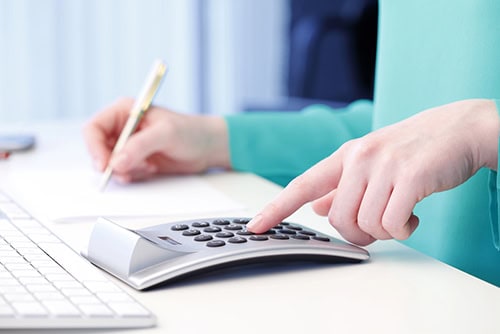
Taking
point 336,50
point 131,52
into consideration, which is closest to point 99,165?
point 336,50

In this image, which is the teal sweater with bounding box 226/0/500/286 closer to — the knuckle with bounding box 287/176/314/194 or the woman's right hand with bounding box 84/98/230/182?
the woman's right hand with bounding box 84/98/230/182

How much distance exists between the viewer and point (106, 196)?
0.82m

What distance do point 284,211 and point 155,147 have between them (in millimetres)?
359

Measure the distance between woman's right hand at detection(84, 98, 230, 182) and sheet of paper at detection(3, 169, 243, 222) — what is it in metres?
0.02

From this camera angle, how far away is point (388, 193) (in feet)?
1.80

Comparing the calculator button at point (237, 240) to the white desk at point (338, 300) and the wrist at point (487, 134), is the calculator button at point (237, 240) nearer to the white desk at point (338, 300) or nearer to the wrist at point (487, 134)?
the white desk at point (338, 300)

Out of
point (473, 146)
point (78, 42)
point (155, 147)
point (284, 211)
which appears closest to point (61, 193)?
point (155, 147)

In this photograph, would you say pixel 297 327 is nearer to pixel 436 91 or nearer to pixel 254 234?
pixel 254 234

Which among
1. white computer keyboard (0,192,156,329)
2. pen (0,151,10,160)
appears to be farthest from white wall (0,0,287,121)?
white computer keyboard (0,192,156,329)

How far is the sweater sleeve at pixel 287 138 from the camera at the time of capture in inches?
39.8

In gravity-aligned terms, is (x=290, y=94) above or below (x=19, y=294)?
below

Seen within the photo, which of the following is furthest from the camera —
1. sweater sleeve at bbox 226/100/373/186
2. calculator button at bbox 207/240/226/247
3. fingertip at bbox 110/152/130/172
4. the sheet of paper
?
sweater sleeve at bbox 226/100/373/186

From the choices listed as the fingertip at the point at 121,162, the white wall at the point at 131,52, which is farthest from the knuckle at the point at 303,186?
the white wall at the point at 131,52

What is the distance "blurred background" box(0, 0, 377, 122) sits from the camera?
283 centimetres
